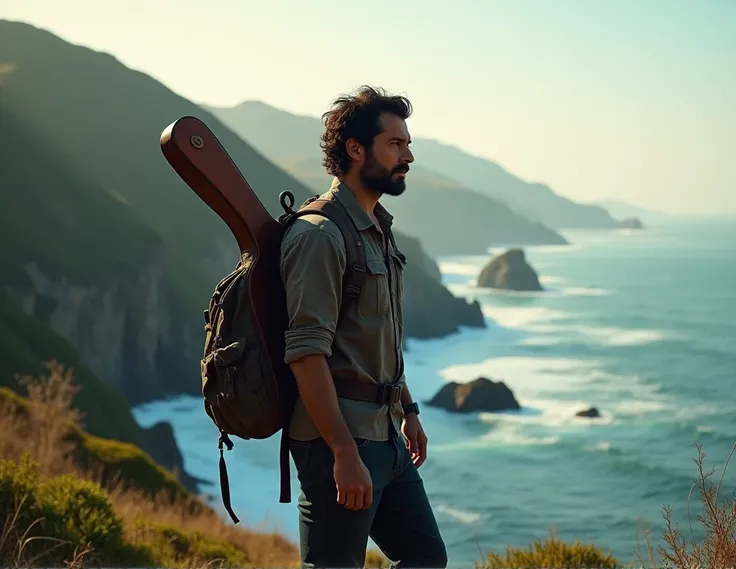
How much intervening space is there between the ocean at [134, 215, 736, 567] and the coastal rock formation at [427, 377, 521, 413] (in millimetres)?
723

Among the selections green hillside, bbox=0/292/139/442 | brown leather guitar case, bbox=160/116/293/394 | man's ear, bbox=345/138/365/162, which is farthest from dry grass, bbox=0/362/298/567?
green hillside, bbox=0/292/139/442

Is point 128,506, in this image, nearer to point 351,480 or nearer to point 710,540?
point 710,540

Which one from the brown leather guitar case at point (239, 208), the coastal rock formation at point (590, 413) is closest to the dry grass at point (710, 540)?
the brown leather guitar case at point (239, 208)

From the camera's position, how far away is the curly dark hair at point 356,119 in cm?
379

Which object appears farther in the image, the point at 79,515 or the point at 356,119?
the point at 79,515

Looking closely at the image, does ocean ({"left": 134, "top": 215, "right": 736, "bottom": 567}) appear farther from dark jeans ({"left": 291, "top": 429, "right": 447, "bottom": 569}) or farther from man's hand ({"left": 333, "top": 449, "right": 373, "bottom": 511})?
man's hand ({"left": 333, "top": 449, "right": 373, "bottom": 511})

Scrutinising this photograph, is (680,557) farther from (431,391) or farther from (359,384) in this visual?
(431,391)

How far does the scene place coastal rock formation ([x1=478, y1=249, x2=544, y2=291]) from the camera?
144 m

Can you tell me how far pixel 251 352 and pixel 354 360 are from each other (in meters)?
0.40

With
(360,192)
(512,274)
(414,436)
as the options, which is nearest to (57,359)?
(414,436)

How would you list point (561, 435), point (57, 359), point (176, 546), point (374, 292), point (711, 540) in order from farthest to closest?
point (561, 435)
point (57, 359)
point (176, 546)
point (711, 540)
point (374, 292)

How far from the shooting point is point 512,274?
14475 centimetres

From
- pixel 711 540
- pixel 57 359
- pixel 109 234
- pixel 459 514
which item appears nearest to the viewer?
pixel 711 540

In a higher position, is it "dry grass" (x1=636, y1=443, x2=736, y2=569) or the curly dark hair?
the curly dark hair
